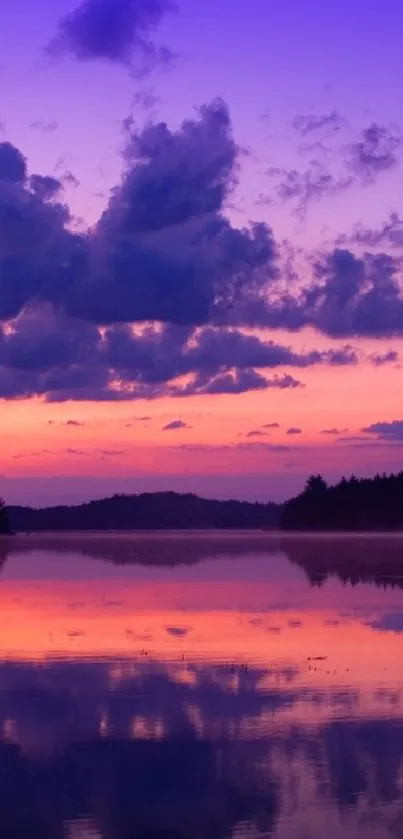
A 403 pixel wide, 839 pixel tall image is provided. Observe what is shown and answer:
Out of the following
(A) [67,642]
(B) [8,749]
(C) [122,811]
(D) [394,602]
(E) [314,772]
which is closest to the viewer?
(C) [122,811]

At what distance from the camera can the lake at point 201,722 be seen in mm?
15023

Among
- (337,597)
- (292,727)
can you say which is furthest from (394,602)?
(292,727)

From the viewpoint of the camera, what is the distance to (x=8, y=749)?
1872 cm

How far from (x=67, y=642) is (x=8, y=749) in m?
13.2

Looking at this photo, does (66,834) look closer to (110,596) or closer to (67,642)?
(67,642)

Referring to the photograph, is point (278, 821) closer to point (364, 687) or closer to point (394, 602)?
point (364, 687)

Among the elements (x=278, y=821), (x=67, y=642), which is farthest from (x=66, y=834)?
(x=67, y=642)

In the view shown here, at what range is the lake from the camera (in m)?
15.0

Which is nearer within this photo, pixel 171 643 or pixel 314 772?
pixel 314 772

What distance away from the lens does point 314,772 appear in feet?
55.5

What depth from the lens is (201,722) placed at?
68.8ft

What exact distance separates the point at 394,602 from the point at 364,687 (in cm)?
2156

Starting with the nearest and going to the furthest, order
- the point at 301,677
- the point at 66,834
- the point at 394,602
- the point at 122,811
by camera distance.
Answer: the point at 66,834
the point at 122,811
the point at 301,677
the point at 394,602

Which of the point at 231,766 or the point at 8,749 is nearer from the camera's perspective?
the point at 231,766
